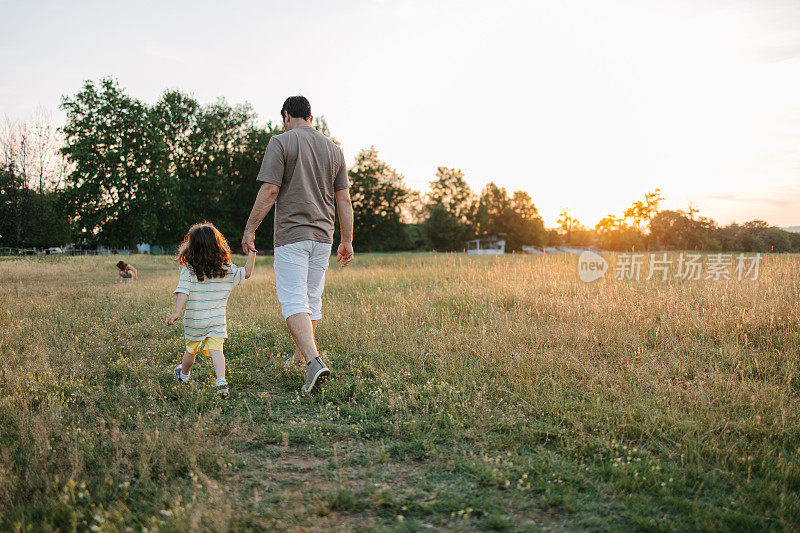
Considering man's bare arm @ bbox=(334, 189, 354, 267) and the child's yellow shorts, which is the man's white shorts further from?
the child's yellow shorts

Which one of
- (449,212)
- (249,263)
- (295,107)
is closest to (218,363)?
(249,263)

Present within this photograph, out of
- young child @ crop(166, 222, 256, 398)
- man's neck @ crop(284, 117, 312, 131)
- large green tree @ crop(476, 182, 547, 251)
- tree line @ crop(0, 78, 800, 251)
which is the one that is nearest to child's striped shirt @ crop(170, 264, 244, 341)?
young child @ crop(166, 222, 256, 398)

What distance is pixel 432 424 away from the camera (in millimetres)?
3537

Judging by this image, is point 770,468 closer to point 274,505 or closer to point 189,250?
point 274,505

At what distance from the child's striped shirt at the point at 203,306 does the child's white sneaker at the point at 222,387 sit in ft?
1.36

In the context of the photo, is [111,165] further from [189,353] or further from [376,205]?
[189,353]

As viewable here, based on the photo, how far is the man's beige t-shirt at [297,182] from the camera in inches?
174

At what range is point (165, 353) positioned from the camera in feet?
18.7

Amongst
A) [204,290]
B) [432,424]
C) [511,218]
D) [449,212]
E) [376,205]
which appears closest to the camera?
[432,424]

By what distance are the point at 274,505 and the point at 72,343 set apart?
476 centimetres

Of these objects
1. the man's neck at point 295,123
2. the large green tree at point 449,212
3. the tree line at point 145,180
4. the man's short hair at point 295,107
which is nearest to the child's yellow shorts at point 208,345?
the man's neck at point 295,123

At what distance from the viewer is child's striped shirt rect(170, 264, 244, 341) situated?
445 centimetres

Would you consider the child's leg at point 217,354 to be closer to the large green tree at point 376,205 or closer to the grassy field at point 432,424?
the grassy field at point 432,424

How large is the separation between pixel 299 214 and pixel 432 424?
230 cm
